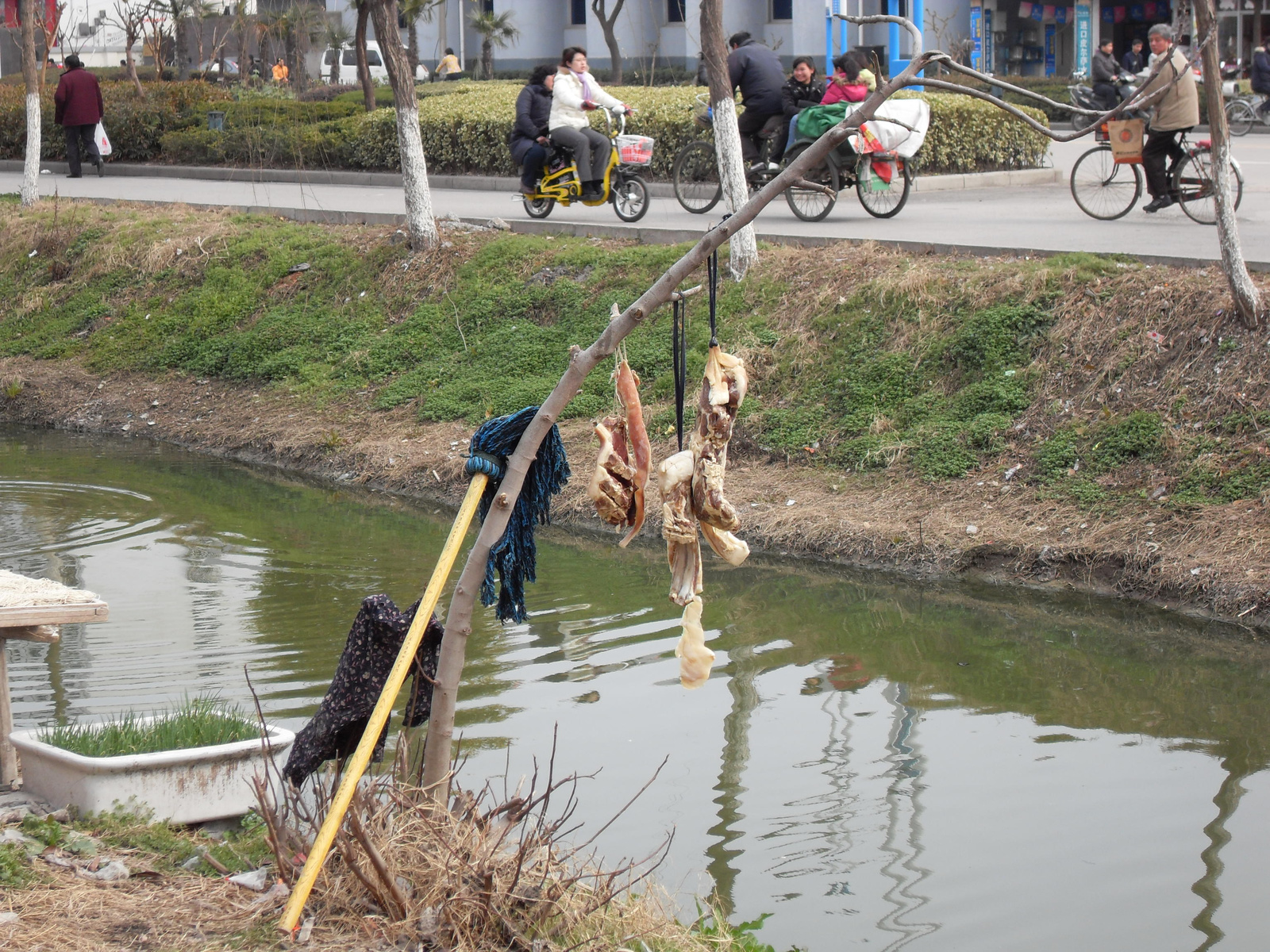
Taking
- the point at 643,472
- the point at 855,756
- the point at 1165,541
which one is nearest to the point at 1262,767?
the point at 855,756

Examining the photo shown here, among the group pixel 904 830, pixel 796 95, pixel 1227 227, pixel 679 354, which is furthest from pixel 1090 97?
pixel 679 354

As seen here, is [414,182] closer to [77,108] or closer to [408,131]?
[408,131]

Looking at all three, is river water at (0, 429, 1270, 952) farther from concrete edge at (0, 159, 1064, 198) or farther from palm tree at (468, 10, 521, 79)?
palm tree at (468, 10, 521, 79)

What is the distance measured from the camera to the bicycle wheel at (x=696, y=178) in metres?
14.3

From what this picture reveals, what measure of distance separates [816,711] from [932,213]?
29.4 feet

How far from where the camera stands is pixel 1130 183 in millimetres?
12320

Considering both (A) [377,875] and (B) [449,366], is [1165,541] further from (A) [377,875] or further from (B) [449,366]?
(B) [449,366]

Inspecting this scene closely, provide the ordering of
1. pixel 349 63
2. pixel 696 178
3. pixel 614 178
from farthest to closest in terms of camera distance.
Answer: pixel 349 63
pixel 696 178
pixel 614 178

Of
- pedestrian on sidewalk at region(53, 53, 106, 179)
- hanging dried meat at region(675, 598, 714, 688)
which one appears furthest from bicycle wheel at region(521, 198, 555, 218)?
hanging dried meat at region(675, 598, 714, 688)

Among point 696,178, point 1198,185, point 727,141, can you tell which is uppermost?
point 727,141

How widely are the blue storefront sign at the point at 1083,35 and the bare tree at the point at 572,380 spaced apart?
32.9 meters

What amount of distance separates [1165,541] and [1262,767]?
2274 millimetres

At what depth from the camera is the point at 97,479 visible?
33.3ft

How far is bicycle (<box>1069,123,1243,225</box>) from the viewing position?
451 inches
